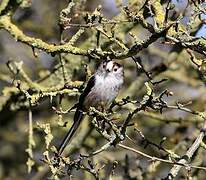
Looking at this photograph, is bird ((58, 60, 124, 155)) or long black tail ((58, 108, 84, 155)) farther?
bird ((58, 60, 124, 155))

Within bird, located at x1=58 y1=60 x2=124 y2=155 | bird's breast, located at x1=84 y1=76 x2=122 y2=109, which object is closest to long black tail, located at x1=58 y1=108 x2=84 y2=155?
bird, located at x1=58 y1=60 x2=124 y2=155

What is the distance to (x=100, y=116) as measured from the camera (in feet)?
13.0

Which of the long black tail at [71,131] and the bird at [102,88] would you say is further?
the bird at [102,88]

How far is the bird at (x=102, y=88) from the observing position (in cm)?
573

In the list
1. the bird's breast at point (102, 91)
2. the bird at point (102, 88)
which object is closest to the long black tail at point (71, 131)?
the bird at point (102, 88)

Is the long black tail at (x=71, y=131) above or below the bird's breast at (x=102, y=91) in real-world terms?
below

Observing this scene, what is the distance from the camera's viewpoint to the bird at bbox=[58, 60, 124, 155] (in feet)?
18.8

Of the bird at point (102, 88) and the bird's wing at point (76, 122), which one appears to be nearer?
the bird's wing at point (76, 122)

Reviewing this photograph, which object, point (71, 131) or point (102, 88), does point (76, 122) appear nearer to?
point (71, 131)

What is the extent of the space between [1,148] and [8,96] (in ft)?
10.4

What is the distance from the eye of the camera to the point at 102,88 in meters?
5.91

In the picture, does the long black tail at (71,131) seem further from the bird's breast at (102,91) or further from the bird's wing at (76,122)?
the bird's breast at (102,91)

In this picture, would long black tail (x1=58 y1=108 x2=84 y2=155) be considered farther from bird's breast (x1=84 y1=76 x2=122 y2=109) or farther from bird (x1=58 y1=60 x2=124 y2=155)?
bird's breast (x1=84 y1=76 x2=122 y2=109)

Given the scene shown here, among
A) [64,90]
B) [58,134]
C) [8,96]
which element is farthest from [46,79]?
[58,134]
